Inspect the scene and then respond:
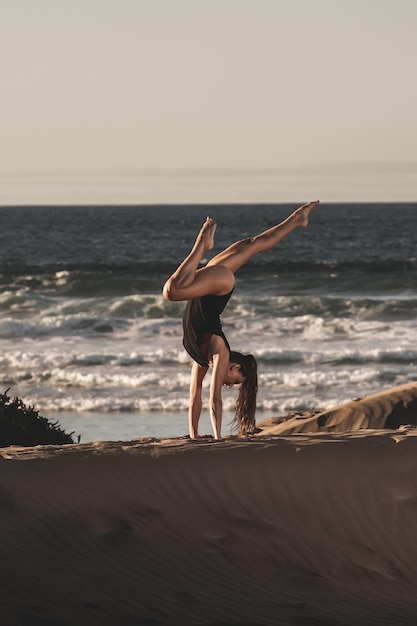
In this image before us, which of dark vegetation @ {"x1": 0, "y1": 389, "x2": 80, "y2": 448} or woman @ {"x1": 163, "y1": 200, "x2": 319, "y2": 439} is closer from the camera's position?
woman @ {"x1": 163, "y1": 200, "x2": 319, "y2": 439}

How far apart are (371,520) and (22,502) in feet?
6.45

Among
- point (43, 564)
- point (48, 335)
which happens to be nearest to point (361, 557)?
point (43, 564)

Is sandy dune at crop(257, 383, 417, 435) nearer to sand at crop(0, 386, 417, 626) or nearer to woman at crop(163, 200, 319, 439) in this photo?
woman at crop(163, 200, 319, 439)

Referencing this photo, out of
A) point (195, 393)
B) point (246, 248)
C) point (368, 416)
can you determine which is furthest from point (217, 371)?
point (368, 416)

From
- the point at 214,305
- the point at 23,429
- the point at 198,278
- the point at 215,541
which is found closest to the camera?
the point at 215,541

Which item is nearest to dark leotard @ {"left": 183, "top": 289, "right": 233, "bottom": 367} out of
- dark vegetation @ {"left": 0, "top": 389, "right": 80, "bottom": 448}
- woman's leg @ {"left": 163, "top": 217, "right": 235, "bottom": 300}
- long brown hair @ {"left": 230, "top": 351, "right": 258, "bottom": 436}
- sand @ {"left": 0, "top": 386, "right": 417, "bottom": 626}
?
woman's leg @ {"left": 163, "top": 217, "right": 235, "bottom": 300}

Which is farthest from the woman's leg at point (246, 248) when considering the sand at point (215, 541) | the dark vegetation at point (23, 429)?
the dark vegetation at point (23, 429)

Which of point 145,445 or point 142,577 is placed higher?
point 145,445

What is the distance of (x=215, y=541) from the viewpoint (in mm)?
6742

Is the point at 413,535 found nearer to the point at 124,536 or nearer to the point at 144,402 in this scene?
the point at 124,536

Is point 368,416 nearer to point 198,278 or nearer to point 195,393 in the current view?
point 195,393

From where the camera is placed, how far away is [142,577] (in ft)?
21.9

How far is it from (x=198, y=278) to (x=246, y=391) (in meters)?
1.05

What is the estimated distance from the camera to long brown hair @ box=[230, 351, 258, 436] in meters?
8.61
